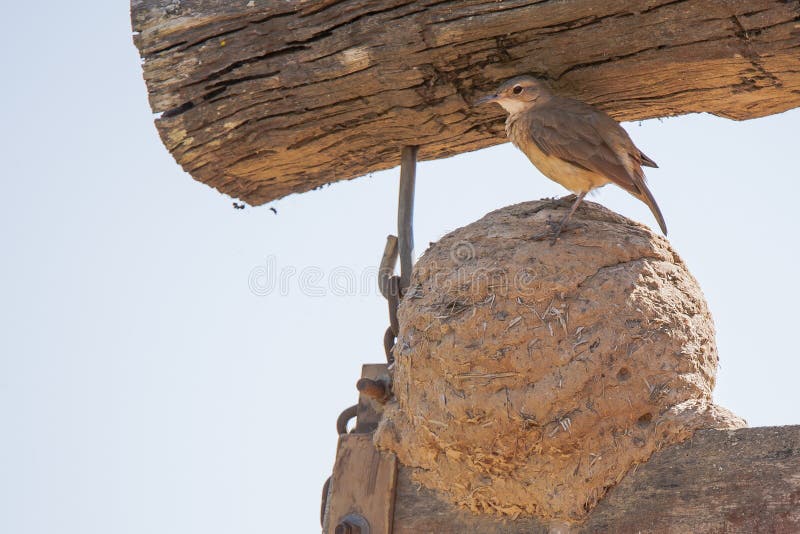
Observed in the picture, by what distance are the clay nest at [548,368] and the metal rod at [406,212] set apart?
11.5 inches

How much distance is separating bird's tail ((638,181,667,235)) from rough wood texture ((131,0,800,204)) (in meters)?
0.37

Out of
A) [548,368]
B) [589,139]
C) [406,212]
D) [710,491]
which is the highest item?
[589,139]

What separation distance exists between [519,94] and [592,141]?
0.43 meters

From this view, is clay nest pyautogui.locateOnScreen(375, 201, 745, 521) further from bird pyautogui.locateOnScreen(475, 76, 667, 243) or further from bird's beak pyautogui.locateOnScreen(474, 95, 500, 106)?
bird's beak pyautogui.locateOnScreen(474, 95, 500, 106)

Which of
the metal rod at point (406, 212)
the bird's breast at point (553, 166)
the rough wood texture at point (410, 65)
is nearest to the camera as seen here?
the rough wood texture at point (410, 65)

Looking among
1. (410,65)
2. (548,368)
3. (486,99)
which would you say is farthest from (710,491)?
(410,65)

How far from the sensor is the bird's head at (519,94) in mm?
4656

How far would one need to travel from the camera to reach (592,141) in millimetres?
4871

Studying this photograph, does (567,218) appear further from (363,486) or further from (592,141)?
(363,486)

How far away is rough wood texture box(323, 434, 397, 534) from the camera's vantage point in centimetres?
441

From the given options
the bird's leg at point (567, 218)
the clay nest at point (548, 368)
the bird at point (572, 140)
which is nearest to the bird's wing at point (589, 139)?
the bird at point (572, 140)

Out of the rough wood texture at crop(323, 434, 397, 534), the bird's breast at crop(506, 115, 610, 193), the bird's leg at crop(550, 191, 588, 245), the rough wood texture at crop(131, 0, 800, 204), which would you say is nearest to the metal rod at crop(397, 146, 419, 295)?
the rough wood texture at crop(131, 0, 800, 204)

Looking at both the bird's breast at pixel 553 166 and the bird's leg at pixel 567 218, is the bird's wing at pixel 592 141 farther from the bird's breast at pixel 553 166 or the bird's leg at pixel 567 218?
the bird's leg at pixel 567 218

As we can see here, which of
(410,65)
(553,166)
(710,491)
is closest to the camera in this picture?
(710,491)
